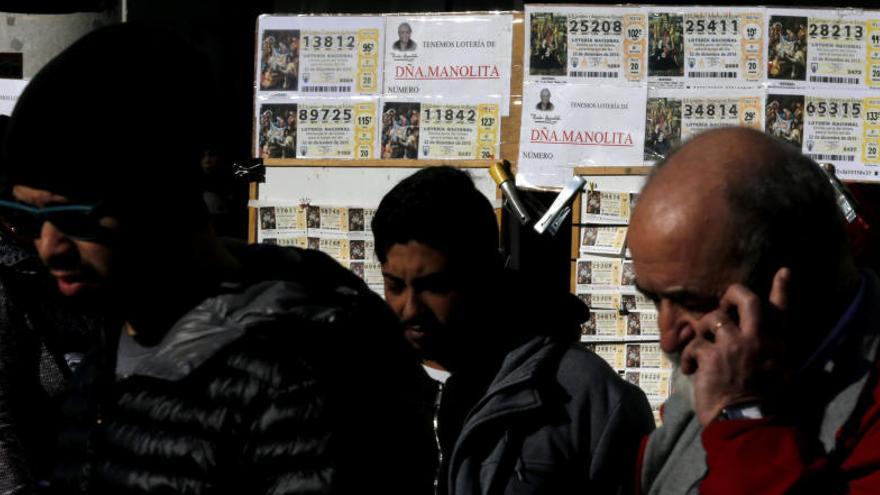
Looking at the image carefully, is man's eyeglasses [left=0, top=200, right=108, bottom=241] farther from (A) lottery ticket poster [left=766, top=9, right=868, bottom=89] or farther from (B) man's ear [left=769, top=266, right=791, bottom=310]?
(A) lottery ticket poster [left=766, top=9, right=868, bottom=89]

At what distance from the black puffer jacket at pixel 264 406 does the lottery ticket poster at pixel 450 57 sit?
436cm

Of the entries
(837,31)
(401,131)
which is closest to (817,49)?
(837,31)

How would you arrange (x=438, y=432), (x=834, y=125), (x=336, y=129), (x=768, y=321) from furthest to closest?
(x=336, y=129) < (x=834, y=125) < (x=438, y=432) < (x=768, y=321)

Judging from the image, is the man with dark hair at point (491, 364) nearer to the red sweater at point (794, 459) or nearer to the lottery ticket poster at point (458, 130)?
the red sweater at point (794, 459)

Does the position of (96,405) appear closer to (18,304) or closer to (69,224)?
(69,224)

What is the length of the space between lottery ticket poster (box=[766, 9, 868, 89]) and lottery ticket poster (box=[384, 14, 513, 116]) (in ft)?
4.28

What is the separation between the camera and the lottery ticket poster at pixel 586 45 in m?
6.25

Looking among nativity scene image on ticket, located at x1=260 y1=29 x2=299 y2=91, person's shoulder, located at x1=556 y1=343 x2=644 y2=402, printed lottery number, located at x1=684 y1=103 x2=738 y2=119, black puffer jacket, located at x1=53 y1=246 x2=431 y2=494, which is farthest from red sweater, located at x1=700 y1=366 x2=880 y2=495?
nativity scene image on ticket, located at x1=260 y1=29 x2=299 y2=91

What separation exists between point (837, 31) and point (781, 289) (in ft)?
14.0

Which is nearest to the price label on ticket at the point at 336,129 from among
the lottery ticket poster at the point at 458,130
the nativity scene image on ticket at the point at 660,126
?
the lottery ticket poster at the point at 458,130

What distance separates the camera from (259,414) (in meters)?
1.87

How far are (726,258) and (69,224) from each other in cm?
115

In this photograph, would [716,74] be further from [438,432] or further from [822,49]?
[438,432]

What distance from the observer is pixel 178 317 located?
2090mm
